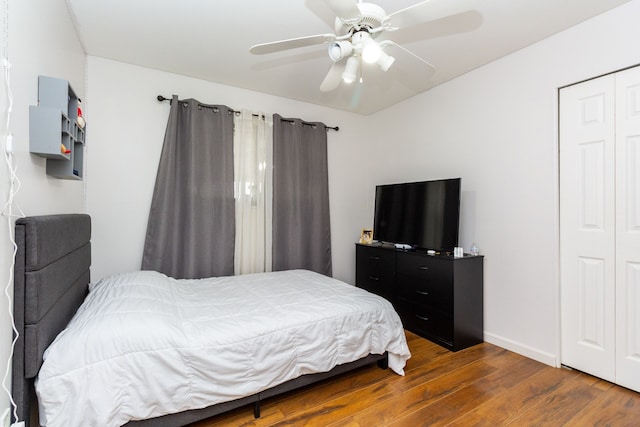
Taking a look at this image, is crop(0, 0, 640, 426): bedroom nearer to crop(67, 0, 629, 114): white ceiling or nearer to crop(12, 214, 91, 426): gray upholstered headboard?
crop(67, 0, 629, 114): white ceiling

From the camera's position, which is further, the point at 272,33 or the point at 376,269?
the point at 376,269

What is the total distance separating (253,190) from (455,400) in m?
2.76

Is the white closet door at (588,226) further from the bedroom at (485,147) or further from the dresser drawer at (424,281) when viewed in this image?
the dresser drawer at (424,281)

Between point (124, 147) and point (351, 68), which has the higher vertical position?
point (351, 68)

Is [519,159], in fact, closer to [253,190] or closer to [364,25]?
[364,25]


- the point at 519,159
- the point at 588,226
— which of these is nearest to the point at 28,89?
the point at 519,159

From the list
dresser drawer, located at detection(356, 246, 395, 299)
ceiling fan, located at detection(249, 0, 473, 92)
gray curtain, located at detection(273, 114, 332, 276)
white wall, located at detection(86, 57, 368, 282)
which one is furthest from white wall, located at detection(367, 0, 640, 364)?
white wall, located at detection(86, 57, 368, 282)

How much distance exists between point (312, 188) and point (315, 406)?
2.53 metres

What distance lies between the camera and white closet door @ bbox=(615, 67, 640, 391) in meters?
2.07

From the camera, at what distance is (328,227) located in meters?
3.99

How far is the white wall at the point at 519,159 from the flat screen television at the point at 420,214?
299 mm

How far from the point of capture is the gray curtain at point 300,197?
3.65 m

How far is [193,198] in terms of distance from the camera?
3121 millimetres

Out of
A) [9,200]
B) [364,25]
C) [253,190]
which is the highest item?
[364,25]
